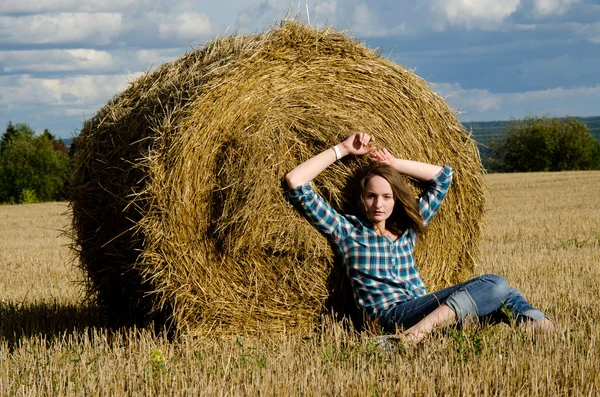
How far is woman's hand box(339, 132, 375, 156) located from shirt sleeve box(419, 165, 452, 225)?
576 millimetres

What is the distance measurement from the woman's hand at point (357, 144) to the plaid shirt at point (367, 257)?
41cm

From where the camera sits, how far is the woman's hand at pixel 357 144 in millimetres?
5543

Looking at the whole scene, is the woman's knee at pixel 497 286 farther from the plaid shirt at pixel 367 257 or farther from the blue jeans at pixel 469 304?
the plaid shirt at pixel 367 257

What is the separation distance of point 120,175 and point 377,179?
189 centimetres

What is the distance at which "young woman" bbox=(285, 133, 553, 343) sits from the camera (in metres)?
5.10

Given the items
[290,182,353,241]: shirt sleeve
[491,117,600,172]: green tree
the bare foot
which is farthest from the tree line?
the bare foot

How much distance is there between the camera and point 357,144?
5605 mm

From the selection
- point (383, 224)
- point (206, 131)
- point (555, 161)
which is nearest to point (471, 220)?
point (383, 224)

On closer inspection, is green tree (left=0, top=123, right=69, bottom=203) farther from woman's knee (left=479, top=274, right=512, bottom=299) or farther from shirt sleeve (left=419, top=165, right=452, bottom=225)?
woman's knee (left=479, top=274, right=512, bottom=299)

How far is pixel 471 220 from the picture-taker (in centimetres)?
631

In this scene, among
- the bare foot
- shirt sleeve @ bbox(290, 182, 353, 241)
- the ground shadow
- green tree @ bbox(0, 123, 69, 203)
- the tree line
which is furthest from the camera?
the tree line

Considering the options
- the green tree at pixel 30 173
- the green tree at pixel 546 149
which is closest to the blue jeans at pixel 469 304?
the green tree at pixel 30 173

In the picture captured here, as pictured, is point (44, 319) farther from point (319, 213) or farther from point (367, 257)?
point (367, 257)

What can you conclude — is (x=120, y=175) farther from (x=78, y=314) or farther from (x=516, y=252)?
(x=516, y=252)
